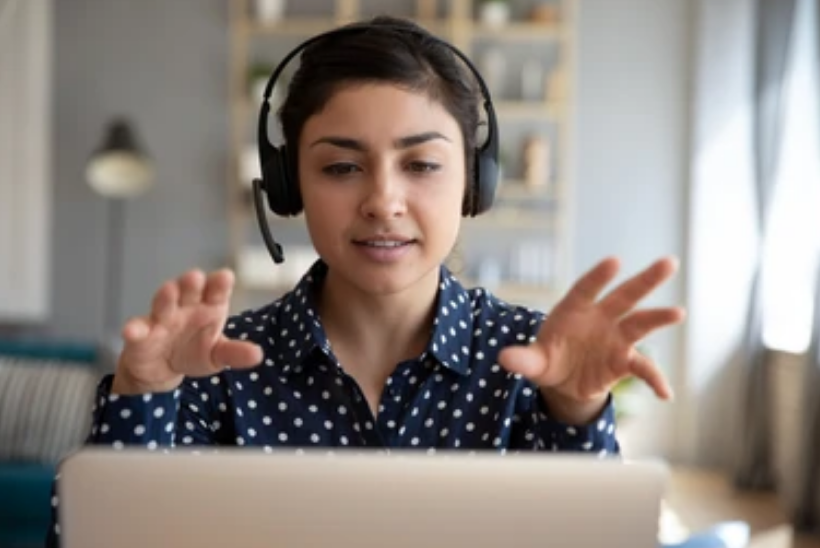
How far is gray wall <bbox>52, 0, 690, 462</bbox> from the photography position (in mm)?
6328

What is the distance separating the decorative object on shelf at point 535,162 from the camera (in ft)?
20.3

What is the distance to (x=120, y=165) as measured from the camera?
582 cm

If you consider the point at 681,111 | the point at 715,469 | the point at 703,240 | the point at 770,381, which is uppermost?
the point at 681,111

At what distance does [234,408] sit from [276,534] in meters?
0.57

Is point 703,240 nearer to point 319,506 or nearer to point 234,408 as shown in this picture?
point 234,408

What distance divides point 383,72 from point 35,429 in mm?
3158

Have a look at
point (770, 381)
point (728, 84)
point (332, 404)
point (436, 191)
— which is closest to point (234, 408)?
point (332, 404)

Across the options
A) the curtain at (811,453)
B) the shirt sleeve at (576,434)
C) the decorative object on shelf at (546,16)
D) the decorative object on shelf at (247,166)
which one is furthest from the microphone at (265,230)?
the decorative object on shelf at (546,16)

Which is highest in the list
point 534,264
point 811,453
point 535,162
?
point 535,162

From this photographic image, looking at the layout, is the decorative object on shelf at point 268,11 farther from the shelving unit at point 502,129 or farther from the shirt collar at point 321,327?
the shirt collar at point 321,327

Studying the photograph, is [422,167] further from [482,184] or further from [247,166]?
[247,166]

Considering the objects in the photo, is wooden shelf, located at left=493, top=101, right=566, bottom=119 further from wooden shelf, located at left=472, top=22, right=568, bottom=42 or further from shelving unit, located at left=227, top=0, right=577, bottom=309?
wooden shelf, located at left=472, top=22, right=568, bottom=42

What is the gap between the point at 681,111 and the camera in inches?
250

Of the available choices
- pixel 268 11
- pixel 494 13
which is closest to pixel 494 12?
pixel 494 13
